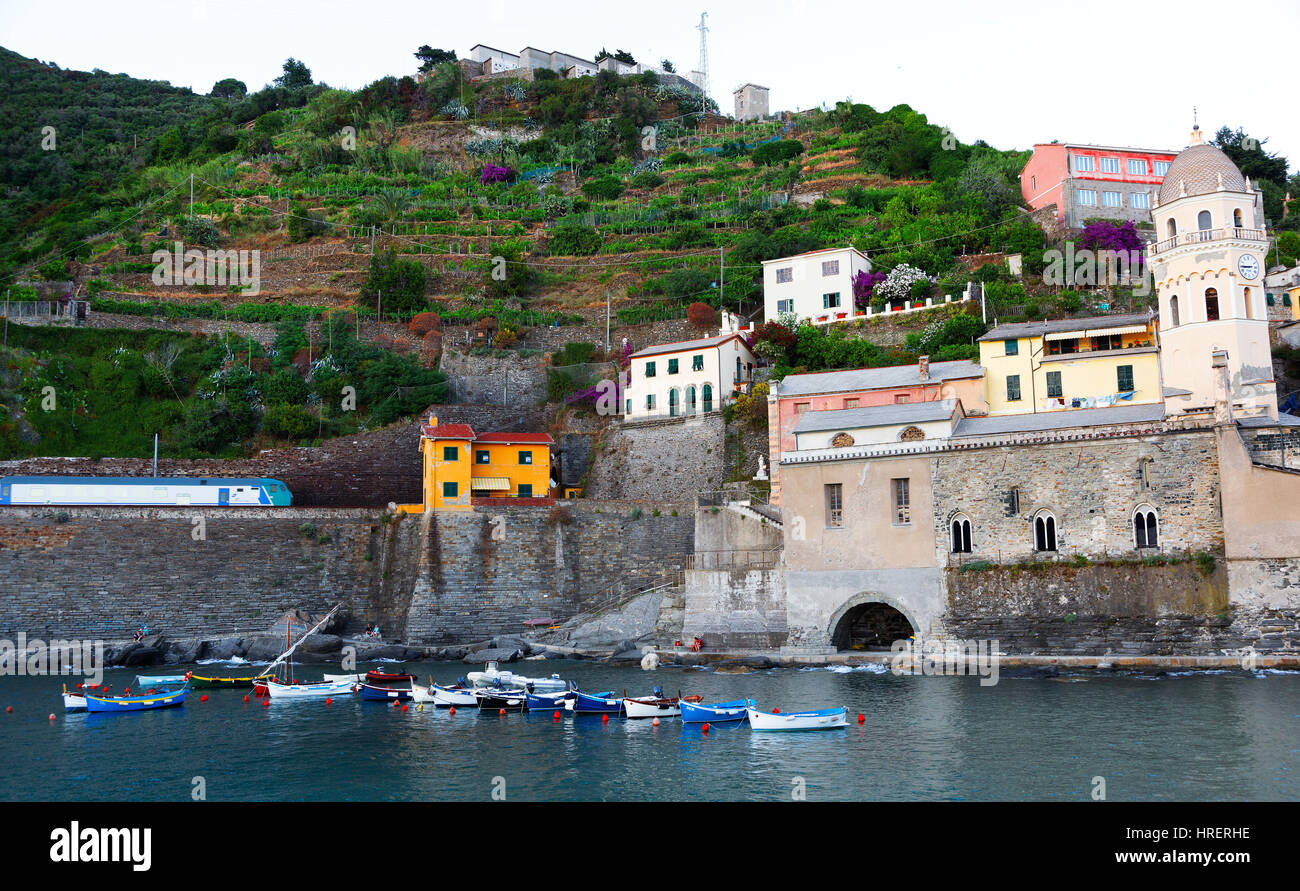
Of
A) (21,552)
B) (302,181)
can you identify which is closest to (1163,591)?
(21,552)

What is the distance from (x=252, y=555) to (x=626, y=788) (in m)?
27.0

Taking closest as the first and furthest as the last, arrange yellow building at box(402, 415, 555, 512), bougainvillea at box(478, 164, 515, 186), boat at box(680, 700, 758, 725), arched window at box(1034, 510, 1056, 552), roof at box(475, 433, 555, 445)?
boat at box(680, 700, 758, 725), arched window at box(1034, 510, 1056, 552), yellow building at box(402, 415, 555, 512), roof at box(475, 433, 555, 445), bougainvillea at box(478, 164, 515, 186)

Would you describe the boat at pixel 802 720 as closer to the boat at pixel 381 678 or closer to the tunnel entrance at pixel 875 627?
the tunnel entrance at pixel 875 627

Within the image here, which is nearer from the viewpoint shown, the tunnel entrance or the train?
the tunnel entrance

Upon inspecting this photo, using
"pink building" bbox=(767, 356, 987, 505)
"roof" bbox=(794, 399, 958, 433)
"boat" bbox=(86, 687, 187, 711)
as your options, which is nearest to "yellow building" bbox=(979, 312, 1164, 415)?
"pink building" bbox=(767, 356, 987, 505)

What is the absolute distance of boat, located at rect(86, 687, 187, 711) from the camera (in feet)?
90.0

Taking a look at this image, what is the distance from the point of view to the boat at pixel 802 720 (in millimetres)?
23094

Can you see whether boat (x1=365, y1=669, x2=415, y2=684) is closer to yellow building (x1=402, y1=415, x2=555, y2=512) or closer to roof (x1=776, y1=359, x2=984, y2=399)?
yellow building (x1=402, y1=415, x2=555, y2=512)

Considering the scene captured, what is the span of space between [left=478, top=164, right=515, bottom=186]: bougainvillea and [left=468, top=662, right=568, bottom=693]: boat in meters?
56.2

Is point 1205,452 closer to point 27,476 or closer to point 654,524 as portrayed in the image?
point 654,524

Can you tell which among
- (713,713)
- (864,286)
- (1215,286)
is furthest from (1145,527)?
(864,286)

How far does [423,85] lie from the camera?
90812 millimetres

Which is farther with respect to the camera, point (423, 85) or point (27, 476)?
point (423, 85)

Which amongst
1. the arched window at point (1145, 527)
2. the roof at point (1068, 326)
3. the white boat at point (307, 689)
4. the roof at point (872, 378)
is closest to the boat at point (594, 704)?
the white boat at point (307, 689)
